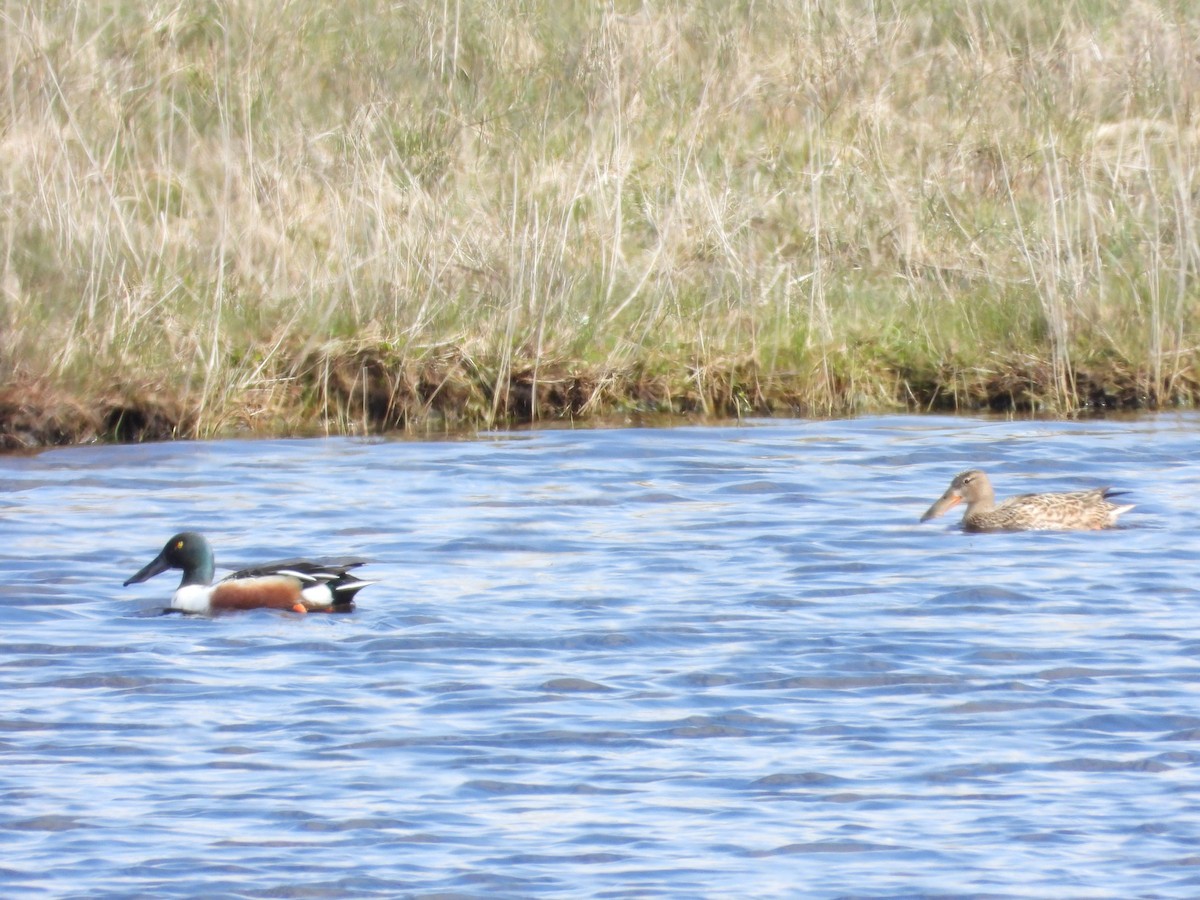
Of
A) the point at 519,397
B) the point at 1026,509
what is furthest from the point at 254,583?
the point at 519,397

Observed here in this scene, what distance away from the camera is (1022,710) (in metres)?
6.97

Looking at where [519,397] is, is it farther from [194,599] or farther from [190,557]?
[194,599]

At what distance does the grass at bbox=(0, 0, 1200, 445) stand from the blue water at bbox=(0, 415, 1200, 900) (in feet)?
1.94

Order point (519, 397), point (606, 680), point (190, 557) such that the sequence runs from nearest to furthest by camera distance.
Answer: point (606, 680) → point (190, 557) → point (519, 397)

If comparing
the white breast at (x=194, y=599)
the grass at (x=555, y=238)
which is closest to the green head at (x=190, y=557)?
the white breast at (x=194, y=599)

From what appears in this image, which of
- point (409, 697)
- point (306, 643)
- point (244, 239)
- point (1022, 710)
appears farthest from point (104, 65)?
point (1022, 710)

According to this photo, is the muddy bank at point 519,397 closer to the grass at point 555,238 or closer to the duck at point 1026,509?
the grass at point 555,238

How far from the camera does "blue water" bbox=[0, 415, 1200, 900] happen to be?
562 cm

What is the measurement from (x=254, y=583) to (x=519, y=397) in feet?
13.9

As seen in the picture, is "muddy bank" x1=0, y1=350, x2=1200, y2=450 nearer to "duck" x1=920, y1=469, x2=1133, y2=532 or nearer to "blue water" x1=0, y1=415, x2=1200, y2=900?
"blue water" x1=0, y1=415, x2=1200, y2=900

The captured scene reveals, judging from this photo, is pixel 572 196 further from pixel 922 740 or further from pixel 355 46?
pixel 922 740

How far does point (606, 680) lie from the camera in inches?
293

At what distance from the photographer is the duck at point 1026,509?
10.2m

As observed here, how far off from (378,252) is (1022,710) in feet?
20.7
